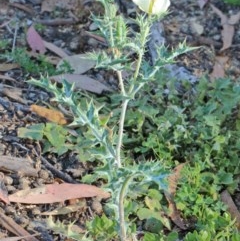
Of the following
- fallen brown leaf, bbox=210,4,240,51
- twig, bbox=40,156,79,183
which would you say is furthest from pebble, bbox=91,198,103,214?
fallen brown leaf, bbox=210,4,240,51

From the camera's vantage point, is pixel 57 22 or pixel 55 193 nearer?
pixel 55 193

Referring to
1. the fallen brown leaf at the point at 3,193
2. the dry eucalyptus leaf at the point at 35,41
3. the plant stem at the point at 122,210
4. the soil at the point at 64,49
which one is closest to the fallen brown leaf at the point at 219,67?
the soil at the point at 64,49

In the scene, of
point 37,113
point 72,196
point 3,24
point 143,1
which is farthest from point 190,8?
point 143,1

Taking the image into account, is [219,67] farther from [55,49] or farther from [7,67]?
[7,67]

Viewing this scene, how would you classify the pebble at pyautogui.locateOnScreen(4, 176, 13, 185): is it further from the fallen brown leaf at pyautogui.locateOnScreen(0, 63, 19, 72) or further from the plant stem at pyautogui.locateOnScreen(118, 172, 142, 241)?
the fallen brown leaf at pyautogui.locateOnScreen(0, 63, 19, 72)

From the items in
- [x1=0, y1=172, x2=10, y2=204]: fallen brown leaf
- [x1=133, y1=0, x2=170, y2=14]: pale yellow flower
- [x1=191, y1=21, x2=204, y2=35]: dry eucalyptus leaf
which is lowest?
[x1=0, y1=172, x2=10, y2=204]: fallen brown leaf

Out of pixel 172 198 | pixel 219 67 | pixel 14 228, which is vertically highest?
pixel 219 67

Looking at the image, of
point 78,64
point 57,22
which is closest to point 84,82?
point 78,64

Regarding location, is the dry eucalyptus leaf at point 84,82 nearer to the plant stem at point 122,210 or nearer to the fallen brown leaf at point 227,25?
the fallen brown leaf at point 227,25

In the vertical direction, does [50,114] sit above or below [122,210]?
below
